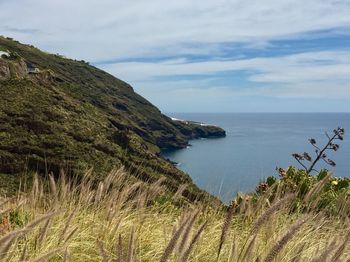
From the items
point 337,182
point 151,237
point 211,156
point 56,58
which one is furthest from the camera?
point 56,58

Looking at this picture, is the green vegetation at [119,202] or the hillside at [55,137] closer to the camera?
the green vegetation at [119,202]

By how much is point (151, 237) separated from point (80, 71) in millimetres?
197073

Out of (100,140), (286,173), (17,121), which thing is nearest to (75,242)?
(286,173)

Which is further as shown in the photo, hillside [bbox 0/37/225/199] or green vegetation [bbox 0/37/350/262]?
hillside [bbox 0/37/225/199]

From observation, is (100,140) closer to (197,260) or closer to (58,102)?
(58,102)

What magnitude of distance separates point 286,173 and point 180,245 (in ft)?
26.7

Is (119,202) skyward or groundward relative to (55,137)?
skyward

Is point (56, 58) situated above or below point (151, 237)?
above

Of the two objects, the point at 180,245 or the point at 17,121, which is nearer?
the point at 180,245

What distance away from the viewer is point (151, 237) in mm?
6340

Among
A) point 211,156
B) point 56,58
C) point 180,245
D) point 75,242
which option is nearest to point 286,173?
point 75,242

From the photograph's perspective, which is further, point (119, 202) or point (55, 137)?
point (55, 137)

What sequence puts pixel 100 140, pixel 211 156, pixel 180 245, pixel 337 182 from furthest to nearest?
1. pixel 211 156
2. pixel 100 140
3. pixel 337 182
4. pixel 180 245

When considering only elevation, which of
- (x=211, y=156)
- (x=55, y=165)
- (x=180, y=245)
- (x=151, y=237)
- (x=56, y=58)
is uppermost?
(x=56, y=58)
